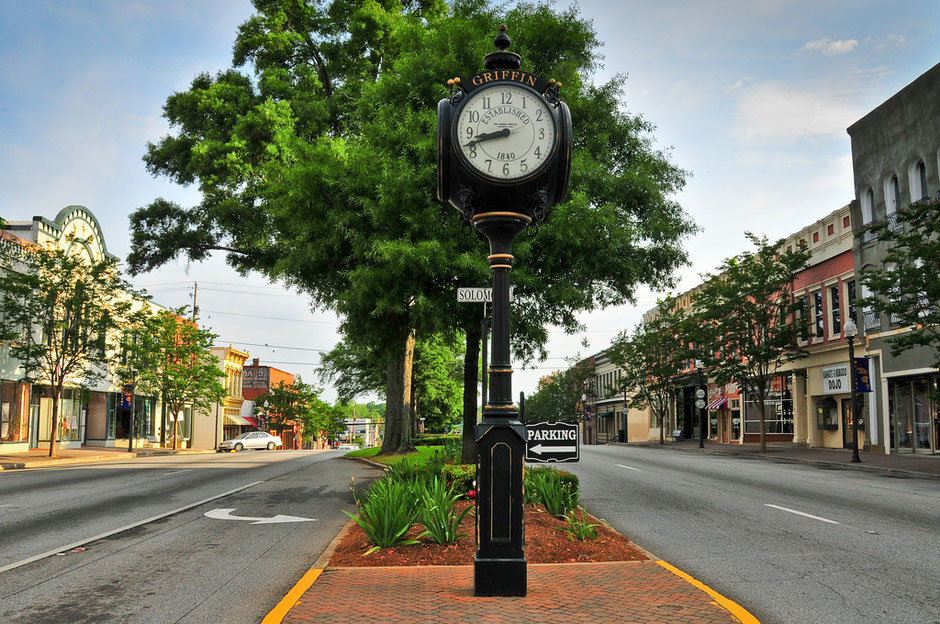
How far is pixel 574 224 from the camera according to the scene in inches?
552

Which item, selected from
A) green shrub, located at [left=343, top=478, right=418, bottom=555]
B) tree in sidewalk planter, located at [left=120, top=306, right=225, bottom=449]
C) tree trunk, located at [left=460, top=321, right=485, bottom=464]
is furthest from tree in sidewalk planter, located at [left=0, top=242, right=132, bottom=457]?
green shrub, located at [left=343, top=478, right=418, bottom=555]

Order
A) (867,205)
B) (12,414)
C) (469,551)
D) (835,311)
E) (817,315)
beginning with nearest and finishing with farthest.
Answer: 1. (469,551)
2. (867,205)
3. (12,414)
4. (835,311)
5. (817,315)

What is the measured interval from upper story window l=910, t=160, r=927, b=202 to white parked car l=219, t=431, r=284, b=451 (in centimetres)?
4217

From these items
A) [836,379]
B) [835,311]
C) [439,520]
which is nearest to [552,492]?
[439,520]

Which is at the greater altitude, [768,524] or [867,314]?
[867,314]

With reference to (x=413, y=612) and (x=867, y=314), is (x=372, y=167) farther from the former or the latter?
(x=867, y=314)

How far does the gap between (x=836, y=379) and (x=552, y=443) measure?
32.7 m

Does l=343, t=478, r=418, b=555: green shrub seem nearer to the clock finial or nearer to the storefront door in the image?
the clock finial

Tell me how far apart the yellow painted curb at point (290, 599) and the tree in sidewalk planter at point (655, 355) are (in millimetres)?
41353

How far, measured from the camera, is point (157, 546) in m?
9.56

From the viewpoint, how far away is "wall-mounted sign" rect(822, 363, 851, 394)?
34.8m

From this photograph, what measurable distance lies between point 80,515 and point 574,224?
9.33 m

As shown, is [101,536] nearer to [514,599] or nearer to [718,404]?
[514,599]

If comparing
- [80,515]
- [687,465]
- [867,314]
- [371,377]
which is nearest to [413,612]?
[80,515]
